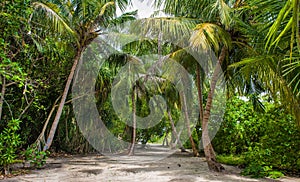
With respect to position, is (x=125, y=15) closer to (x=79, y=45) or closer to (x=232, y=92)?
(x=79, y=45)

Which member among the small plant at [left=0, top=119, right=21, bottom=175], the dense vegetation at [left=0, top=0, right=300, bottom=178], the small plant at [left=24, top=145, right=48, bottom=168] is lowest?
the small plant at [left=24, top=145, right=48, bottom=168]

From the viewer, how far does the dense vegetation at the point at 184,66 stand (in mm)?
4367

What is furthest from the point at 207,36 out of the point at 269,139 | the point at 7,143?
the point at 7,143

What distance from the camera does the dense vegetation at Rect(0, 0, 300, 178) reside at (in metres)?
4.37

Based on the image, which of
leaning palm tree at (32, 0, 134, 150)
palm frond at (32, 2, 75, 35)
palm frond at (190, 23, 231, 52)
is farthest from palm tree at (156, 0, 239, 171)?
palm frond at (32, 2, 75, 35)

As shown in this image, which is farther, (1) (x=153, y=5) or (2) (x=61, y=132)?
(2) (x=61, y=132)

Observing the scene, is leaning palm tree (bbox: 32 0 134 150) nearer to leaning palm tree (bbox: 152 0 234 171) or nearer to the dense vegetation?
the dense vegetation

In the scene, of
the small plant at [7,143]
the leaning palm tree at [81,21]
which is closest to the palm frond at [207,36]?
the leaning palm tree at [81,21]

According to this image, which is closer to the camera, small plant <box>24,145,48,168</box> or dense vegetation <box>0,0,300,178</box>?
dense vegetation <box>0,0,300,178</box>

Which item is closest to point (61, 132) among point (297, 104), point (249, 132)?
point (249, 132)

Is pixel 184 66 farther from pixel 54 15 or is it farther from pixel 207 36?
pixel 54 15

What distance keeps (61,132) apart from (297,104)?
9.48 meters

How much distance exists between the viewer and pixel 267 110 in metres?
6.87

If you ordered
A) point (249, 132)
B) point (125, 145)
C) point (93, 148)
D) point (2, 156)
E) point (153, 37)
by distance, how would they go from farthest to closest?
point (125, 145) → point (93, 148) → point (249, 132) → point (153, 37) → point (2, 156)
